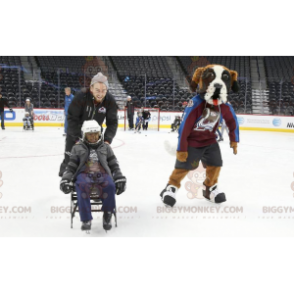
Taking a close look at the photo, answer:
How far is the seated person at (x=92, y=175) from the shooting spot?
215 centimetres

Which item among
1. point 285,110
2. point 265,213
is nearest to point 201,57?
point 285,110

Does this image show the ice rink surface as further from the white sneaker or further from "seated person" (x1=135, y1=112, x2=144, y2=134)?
"seated person" (x1=135, y1=112, x2=144, y2=134)

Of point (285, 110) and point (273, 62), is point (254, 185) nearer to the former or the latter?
point (285, 110)

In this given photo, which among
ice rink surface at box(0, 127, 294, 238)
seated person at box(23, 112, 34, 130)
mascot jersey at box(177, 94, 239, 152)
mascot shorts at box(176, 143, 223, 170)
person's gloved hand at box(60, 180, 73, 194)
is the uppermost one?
seated person at box(23, 112, 34, 130)

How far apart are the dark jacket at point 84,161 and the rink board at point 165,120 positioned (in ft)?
34.6

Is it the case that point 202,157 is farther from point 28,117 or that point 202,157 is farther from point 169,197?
point 28,117

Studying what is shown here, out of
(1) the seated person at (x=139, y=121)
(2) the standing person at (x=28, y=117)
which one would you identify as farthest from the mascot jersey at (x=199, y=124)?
(2) the standing person at (x=28, y=117)

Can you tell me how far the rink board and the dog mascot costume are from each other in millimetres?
10302

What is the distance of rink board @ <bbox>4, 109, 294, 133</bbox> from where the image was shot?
1200cm

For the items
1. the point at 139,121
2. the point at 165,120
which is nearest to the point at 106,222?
the point at 139,121

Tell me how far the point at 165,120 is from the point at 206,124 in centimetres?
1082
